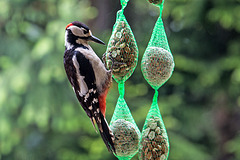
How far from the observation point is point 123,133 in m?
2.71

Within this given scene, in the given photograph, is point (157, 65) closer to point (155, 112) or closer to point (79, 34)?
point (155, 112)

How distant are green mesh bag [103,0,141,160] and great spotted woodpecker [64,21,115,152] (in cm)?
9

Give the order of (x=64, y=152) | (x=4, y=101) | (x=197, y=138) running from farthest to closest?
(x=197, y=138) < (x=64, y=152) < (x=4, y=101)

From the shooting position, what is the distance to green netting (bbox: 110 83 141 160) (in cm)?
269

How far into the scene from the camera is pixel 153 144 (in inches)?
103

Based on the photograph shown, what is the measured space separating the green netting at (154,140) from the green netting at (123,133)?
0.07 metres

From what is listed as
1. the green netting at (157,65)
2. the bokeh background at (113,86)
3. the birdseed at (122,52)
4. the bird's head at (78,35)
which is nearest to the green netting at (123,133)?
the birdseed at (122,52)

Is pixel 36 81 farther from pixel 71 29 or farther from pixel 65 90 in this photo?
pixel 71 29

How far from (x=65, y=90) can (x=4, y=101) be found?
2.90ft

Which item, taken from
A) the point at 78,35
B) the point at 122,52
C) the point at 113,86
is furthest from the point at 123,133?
the point at 113,86

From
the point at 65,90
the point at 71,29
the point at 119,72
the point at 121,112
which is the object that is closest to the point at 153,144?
the point at 121,112

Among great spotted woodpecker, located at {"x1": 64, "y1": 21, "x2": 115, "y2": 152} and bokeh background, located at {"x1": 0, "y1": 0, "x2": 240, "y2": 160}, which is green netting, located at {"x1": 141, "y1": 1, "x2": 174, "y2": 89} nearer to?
great spotted woodpecker, located at {"x1": 64, "y1": 21, "x2": 115, "y2": 152}

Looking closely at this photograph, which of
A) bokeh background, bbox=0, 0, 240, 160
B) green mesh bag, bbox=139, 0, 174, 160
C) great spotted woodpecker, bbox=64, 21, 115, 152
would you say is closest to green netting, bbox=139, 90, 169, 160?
green mesh bag, bbox=139, 0, 174, 160

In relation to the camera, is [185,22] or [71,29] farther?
[185,22]
